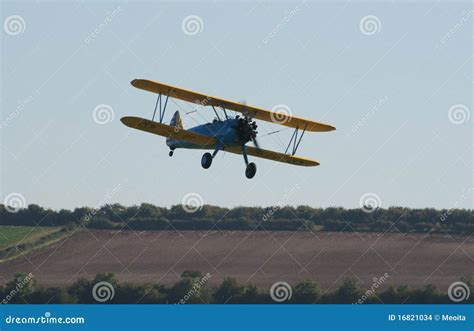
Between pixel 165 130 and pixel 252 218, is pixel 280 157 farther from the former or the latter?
pixel 252 218

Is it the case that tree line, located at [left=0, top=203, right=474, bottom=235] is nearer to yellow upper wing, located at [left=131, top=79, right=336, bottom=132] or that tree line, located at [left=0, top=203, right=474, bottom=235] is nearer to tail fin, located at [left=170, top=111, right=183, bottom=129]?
tail fin, located at [left=170, top=111, right=183, bottom=129]

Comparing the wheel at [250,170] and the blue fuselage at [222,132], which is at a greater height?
the blue fuselage at [222,132]

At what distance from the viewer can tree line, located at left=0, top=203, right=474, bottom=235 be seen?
9360 cm

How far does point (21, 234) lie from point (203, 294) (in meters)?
26.0

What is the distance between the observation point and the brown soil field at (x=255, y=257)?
80.4 meters

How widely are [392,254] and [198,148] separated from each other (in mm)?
41385

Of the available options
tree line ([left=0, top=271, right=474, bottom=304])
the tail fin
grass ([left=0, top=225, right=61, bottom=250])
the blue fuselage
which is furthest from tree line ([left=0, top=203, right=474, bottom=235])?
the blue fuselage

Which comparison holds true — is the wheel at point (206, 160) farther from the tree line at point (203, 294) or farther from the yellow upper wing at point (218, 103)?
the tree line at point (203, 294)

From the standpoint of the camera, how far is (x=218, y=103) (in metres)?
44.6

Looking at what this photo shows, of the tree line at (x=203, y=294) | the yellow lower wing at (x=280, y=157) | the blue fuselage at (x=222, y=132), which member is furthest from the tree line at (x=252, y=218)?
the blue fuselage at (x=222, y=132)

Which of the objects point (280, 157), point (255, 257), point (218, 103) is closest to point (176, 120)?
point (280, 157)

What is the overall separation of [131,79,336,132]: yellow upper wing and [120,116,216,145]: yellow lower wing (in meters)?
1.37

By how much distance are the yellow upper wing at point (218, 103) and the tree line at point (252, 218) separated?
1783 inches
